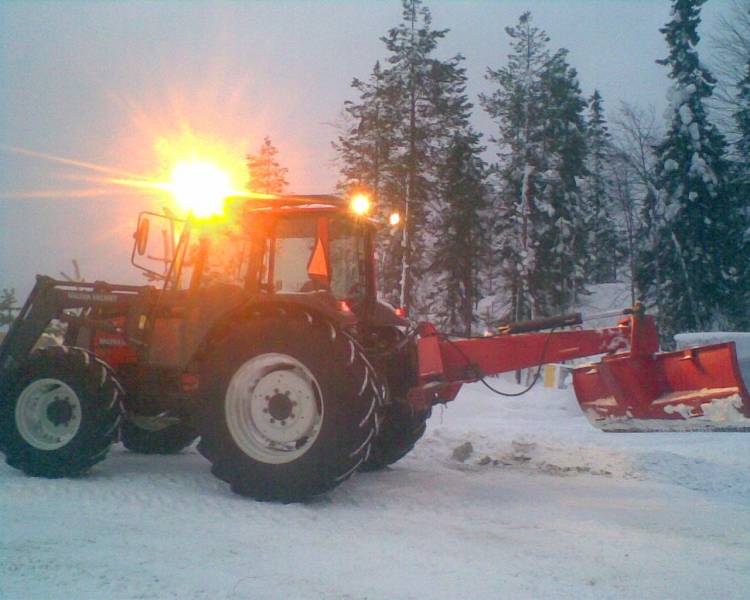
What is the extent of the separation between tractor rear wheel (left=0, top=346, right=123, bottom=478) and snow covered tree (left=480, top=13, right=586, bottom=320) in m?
25.0

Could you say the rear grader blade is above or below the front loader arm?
below

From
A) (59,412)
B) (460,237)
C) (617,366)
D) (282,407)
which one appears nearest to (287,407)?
(282,407)

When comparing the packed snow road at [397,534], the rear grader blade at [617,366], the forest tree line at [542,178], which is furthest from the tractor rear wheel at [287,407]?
the forest tree line at [542,178]

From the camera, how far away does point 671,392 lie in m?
6.59

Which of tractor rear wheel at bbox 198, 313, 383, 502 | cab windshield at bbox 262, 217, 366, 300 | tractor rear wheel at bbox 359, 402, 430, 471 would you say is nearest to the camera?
tractor rear wheel at bbox 198, 313, 383, 502

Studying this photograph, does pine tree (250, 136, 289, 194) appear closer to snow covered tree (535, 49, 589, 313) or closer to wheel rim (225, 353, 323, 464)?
snow covered tree (535, 49, 589, 313)

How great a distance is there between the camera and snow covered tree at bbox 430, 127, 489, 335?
98.7 ft

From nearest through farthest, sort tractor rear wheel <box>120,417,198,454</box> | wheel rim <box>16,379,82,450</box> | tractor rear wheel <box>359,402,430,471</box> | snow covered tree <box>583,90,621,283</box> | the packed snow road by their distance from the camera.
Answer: the packed snow road → wheel rim <box>16,379,82,450</box> → tractor rear wheel <box>359,402,430,471</box> → tractor rear wheel <box>120,417,198,454</box> → snow covered tree <box>583,90,621,283</box>

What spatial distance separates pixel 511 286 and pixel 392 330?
25415 millimetres

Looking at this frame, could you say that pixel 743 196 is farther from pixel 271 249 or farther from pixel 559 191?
pixel 271 249

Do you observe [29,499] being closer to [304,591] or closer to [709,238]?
[304,591]

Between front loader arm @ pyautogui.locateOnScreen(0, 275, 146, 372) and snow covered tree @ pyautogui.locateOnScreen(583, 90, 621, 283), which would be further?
snow covered tree @ pyautogui.locateOnScreen(583, 90, 621, 283)

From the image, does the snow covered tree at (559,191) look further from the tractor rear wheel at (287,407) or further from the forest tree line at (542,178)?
the tractor rear wheel at (287,407)

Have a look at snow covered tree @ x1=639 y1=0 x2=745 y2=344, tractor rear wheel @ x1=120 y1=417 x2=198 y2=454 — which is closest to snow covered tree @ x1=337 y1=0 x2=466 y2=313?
snow covered tree @ x1=639 y1=0 x2=745 y2=344
